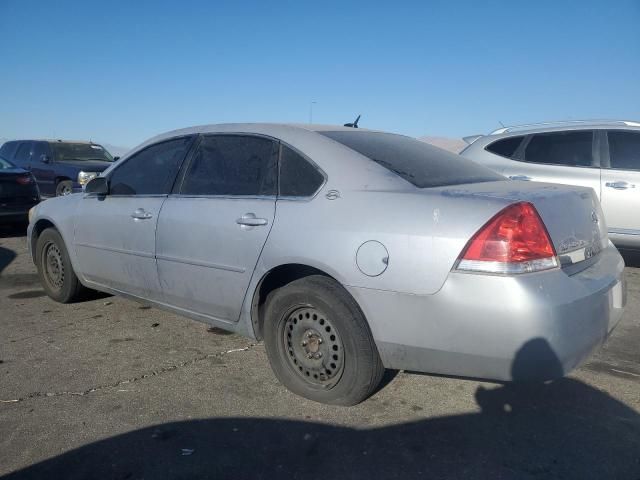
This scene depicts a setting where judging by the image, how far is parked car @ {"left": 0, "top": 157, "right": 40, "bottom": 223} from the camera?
8.78 meters

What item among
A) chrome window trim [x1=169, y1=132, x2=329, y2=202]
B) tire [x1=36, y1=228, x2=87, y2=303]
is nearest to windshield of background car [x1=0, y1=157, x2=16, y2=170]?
tire [x1=36, y1=228, x2=87, y2=303]

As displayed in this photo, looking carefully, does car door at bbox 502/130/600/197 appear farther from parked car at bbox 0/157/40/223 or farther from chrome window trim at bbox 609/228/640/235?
parked car at bbox 0/157/40/223

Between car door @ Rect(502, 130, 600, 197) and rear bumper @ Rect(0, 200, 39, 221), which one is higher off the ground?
car door @ Rect(502, 130, 600, 197)

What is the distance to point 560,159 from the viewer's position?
624cm

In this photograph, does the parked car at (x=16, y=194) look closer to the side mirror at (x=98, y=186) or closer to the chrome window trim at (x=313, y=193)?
the side mirror at (x=98, y=186)

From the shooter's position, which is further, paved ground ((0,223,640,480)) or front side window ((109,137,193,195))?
front side window ((109,137,193,195))

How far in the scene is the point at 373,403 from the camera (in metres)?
2.96

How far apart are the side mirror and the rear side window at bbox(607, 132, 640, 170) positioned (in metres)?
5.16

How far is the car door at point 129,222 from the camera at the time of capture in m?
3.80

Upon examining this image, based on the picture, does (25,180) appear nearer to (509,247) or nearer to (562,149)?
(562,149)

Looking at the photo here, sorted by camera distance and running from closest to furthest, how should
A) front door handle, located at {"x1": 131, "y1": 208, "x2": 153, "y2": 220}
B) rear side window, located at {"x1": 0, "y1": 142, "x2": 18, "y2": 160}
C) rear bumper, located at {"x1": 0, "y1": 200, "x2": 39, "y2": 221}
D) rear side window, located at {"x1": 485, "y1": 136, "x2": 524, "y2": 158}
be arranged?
front door handle, located at {"x1": 131, "y1": 208, "x2": 153, "y2": 220}
rear side window, located at {"x1": 485, "y1": 136, "x2": 524, "y2": 158}
rear bumper, located at {"x1": 0, "y1": 200, "x2": 39, "y2": 221}
rear side window, located at {"x1": 0, "y1": 142, "x2": 18, "y2": 160}

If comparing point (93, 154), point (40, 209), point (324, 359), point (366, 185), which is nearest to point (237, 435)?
point (324, 359)

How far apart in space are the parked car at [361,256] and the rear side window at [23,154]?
11.8m

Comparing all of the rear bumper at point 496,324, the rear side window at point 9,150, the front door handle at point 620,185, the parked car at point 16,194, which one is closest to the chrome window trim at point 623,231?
the front door handle at point 620,185
